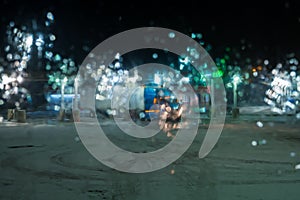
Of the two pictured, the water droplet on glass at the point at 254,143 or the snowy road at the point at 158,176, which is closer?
the snowy road at the point at 158,176

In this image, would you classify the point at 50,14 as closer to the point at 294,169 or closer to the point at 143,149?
the point at 143,149

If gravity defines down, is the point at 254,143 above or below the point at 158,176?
above

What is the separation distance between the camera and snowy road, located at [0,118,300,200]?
263 inches

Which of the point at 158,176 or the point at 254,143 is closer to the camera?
the point at 158,176

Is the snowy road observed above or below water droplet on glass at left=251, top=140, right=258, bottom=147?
below

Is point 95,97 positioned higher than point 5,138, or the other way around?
point 95,97

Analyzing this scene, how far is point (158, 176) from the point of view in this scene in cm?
812

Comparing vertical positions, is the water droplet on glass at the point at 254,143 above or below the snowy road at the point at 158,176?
above

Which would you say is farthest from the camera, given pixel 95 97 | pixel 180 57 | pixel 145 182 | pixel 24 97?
pixel 24 97

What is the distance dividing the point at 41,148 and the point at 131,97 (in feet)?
51.9

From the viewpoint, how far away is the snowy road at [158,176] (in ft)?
21.9

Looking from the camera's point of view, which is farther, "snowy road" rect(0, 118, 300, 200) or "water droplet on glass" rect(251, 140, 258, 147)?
"water droplet on glass" rect(251, 140, 258, 147)

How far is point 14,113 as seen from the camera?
1094 inches

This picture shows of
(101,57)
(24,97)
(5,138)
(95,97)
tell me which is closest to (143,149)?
(5,138)
